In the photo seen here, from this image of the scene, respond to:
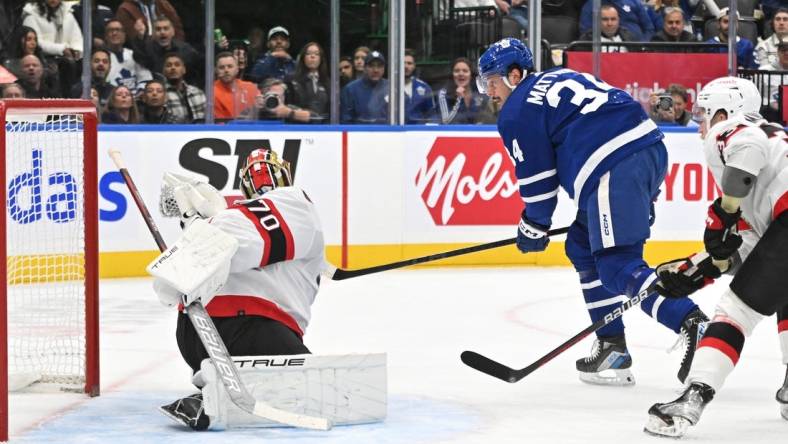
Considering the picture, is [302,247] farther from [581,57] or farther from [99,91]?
[581,57]

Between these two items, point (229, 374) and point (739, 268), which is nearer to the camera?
point (229, 374)

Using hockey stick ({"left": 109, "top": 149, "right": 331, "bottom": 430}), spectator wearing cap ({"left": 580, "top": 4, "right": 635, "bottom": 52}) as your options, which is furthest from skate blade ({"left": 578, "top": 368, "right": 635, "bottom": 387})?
spectator wearing cap ({"left": 580, "top": 4, "right": 635, "bottom": 52})

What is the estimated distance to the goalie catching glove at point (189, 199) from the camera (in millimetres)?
3793

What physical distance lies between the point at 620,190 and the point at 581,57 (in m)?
4.10

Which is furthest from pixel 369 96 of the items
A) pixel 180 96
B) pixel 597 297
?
pixel 597 297

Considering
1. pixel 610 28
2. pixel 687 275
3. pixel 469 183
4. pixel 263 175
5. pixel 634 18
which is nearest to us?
pixel 687 275

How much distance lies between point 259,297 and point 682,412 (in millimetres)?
1084

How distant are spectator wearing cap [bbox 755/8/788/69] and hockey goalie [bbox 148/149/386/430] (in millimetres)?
5357

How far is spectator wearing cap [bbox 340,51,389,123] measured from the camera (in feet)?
25.5

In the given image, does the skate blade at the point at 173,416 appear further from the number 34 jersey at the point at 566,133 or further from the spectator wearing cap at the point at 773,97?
the spectator wearing cap at the point at 773,97

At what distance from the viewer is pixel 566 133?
434 cm

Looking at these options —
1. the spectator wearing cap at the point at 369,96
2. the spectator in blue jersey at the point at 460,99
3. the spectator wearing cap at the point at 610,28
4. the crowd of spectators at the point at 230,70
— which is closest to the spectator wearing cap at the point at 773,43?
the crowd of spectators at the point at 230,70

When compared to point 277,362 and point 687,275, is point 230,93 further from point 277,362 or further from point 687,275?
point 687,275

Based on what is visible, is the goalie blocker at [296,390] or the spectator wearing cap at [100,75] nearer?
the goalie blocker at [296,390]
